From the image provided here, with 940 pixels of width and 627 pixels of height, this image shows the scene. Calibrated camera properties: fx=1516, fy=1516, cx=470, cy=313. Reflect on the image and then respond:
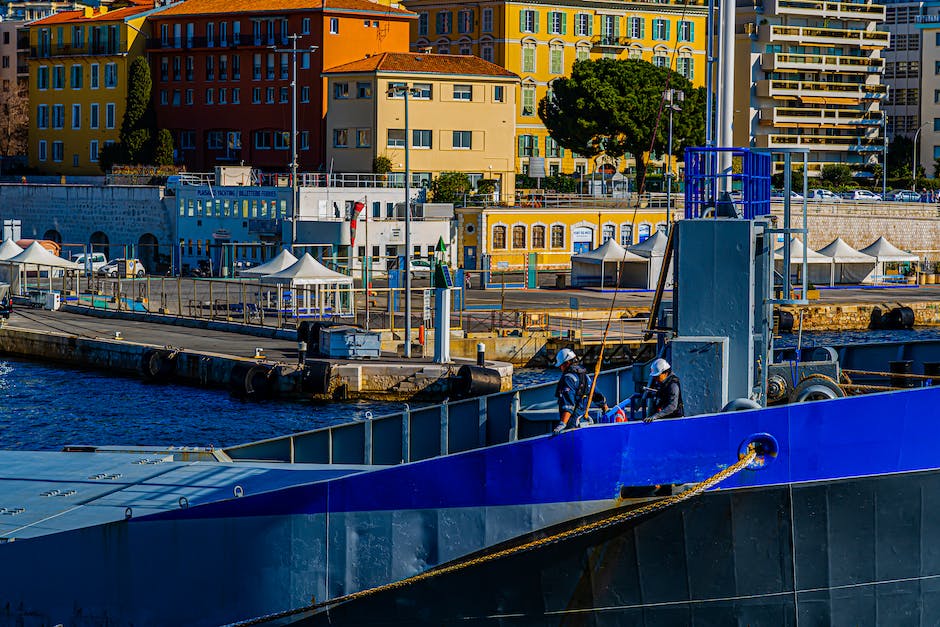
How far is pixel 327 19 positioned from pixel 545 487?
242 feet

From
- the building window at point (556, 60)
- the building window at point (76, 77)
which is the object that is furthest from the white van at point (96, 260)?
the building window at point (556, 60)

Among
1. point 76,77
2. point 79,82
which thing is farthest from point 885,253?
point 76,77

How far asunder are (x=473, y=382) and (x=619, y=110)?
52.4 meters

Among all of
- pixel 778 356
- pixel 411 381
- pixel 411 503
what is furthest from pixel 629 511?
pixel 411 381

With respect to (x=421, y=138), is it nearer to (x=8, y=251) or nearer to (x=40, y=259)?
(x=8, y=251)

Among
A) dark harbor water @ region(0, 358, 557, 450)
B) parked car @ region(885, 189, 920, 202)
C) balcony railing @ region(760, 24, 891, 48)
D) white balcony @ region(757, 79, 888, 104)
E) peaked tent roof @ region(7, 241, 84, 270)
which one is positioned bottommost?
dark harbor water @ region(0, 358, 557, 450)

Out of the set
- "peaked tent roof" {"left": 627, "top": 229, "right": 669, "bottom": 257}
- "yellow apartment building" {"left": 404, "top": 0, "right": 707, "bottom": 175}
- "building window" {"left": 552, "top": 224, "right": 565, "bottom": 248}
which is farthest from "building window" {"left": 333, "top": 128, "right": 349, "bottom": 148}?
"peaked tent roof" {"left": 627, "top": 229, "right": 669, "bottom": 257}

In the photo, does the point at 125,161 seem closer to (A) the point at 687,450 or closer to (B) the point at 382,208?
(B) the point at 382,208

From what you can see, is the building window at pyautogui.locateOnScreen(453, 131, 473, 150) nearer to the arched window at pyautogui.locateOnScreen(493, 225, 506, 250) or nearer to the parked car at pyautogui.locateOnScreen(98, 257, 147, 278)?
the arched window at pyautogui.locateOnScreen(493, 225, 506, 250)

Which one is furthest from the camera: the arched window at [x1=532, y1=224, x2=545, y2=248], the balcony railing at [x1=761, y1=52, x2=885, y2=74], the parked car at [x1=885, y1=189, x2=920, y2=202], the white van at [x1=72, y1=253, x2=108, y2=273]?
the balcony railing at [x1=761, y1=52, x2=885, y2=74]

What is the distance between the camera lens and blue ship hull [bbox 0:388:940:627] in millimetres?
14617

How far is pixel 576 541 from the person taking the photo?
1475 centimetres

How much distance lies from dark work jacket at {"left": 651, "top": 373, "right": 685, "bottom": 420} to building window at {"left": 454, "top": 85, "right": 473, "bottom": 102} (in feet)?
222

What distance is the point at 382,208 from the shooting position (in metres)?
72.0
